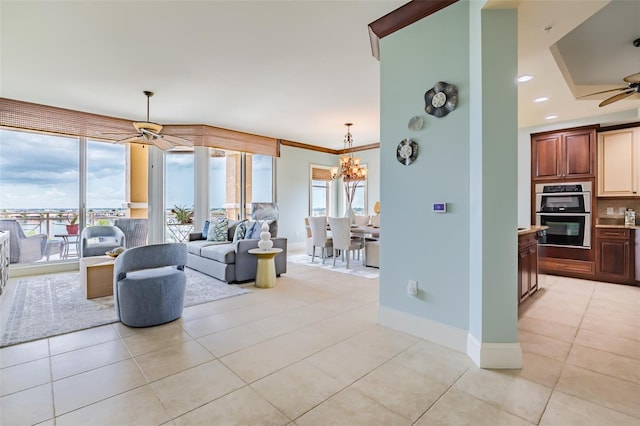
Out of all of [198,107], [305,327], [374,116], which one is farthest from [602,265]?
[198,107]

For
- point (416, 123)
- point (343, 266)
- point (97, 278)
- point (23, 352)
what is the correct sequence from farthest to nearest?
point (343, 266) < point (97, 278) < point (416, 123) < point (23, 352)

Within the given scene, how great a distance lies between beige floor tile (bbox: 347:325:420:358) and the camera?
2.38m

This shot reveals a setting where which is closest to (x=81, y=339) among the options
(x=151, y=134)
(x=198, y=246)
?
(x=198, y=246)

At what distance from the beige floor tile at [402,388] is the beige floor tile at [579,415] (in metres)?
0.54

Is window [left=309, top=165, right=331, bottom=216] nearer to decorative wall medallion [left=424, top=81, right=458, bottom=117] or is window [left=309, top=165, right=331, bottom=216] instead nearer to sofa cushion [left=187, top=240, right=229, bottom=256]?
sofa cushion [left=187, top=240, right=229, bottom=256]

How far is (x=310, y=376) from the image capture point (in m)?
2.02

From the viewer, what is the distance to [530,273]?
3643 mm

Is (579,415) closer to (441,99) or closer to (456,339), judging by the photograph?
(456,339)

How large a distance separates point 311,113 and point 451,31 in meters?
3.28

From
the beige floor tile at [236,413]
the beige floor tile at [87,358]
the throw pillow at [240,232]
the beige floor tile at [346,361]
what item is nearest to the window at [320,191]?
the throw pillow at [240,232]

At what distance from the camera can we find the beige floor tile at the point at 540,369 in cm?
198

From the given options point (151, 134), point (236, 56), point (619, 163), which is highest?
point (236, 56)

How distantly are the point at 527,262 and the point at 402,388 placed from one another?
2552mm

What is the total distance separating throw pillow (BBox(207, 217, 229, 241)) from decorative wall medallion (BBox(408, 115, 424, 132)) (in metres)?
3.96
